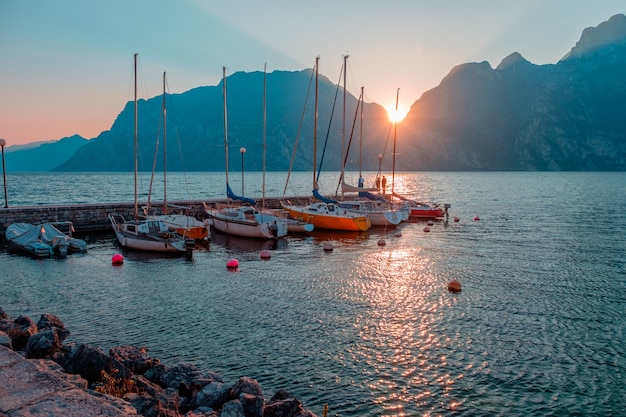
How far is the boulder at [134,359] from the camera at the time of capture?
473 inches

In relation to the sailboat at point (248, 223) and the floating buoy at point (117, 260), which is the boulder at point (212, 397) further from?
the sailboat at point (248, 223)

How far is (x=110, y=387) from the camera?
1011 cm

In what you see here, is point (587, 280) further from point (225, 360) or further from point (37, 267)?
point (37, 267)

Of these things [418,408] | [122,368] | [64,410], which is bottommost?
[418,408]

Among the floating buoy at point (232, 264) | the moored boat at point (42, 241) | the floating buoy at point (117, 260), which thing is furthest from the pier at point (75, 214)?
the floating buoy at point (232, 264)

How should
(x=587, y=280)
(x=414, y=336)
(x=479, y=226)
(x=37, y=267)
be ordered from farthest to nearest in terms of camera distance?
(x=479, y=226) → (x=37, y=267) → (x=587, y=280) → (x=414, y=336)

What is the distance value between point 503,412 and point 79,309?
1593 cm

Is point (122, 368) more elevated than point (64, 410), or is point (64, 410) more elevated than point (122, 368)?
point (64, 410)

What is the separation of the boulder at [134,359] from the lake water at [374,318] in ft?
3.79

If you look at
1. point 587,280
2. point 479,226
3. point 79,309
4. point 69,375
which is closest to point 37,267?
point 79,309

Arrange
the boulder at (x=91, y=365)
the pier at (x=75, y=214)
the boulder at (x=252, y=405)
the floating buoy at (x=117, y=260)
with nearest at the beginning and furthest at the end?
the boulder at (x=252, y=405), the boulder at (x=91, y=365), the floating buoy at (x=117, y=260), the pier at (x=75, y=214)

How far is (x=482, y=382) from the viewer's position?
12219mm

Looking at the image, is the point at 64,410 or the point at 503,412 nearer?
the point at 64,410

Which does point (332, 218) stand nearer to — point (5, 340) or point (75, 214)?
point (75, 214)
